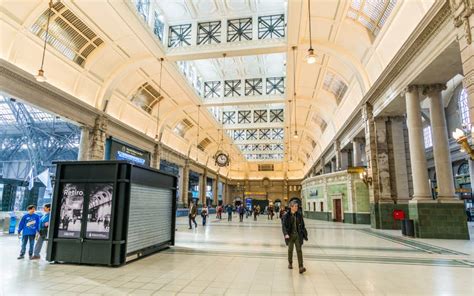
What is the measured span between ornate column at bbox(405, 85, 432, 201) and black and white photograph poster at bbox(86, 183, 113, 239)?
11.2 m

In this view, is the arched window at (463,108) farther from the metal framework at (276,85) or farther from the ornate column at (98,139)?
the ornate column at (98,139)

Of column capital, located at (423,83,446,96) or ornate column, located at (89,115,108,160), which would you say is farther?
ornate column, located at (89,115,108,160)

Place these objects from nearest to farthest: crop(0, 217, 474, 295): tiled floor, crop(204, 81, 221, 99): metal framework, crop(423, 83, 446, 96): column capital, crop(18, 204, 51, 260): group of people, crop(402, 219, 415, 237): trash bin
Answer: crop(0, 217, 474, 295): tiled floor < crop(18, 204, 51, 260): group of people < crop(402, 219, 415, 237): trash bin < crop(423, 83, 446, 96): column capital < crop(204, 81, 221, 99): metal framework

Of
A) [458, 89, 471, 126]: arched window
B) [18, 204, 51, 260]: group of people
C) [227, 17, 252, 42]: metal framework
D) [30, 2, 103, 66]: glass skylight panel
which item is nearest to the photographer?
[18, 204, 51, 260]: group of people

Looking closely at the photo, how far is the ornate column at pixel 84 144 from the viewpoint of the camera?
46.3ft

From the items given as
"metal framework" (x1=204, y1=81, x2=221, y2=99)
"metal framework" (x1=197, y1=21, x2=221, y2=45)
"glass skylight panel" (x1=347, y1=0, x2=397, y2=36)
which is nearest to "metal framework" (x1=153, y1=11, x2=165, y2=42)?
"metal framework" (x1=197, y1=21, x2=221, y2=45)

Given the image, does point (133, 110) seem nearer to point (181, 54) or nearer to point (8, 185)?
point (181, 54)

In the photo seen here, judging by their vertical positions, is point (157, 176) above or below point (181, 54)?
below

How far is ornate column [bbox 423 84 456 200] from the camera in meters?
10.5

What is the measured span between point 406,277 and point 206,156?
3164 centimetres

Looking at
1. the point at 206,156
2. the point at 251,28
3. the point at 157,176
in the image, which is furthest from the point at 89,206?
the point at 206,156

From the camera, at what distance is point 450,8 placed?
7.47m

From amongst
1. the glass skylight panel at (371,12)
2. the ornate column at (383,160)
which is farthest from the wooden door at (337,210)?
the glass skylight panel at (371,12)

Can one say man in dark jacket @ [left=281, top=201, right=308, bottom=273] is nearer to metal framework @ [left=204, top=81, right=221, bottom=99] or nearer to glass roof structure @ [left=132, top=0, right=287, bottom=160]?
glass roof structure @ [left=132, top=0, right=287, bottom=160]
